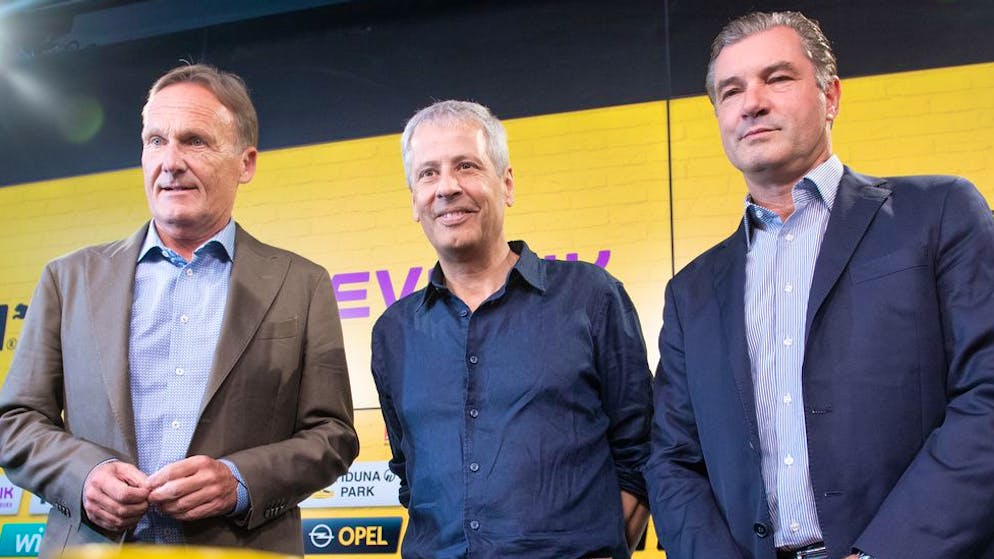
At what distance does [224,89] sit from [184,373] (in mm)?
721

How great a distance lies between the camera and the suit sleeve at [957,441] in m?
1.59

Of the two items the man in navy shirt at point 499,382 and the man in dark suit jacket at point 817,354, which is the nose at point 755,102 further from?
the man in navy shirt at point 499,382

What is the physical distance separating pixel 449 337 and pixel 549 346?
24cm

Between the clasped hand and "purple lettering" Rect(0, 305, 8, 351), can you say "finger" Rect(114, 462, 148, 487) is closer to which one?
the clasped hand

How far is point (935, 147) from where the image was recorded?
13.8 feet

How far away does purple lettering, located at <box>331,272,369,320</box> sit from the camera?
478 cm

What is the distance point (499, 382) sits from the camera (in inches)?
87.9

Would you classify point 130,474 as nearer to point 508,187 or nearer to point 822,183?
point 508,187

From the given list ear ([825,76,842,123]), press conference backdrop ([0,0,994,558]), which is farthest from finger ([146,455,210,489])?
press conference backdrop ([0,0,994,558])

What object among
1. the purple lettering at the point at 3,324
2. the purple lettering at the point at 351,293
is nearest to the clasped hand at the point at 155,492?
the purple lettering at the point at 351,293

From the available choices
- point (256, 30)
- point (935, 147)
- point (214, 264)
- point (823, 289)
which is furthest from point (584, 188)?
point (823, 289)

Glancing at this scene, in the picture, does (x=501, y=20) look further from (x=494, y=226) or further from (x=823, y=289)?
(x=823, y=289)

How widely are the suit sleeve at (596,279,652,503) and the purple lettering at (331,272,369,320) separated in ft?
8.47

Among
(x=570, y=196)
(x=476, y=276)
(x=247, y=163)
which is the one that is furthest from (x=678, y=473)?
(x=570, y=196)
